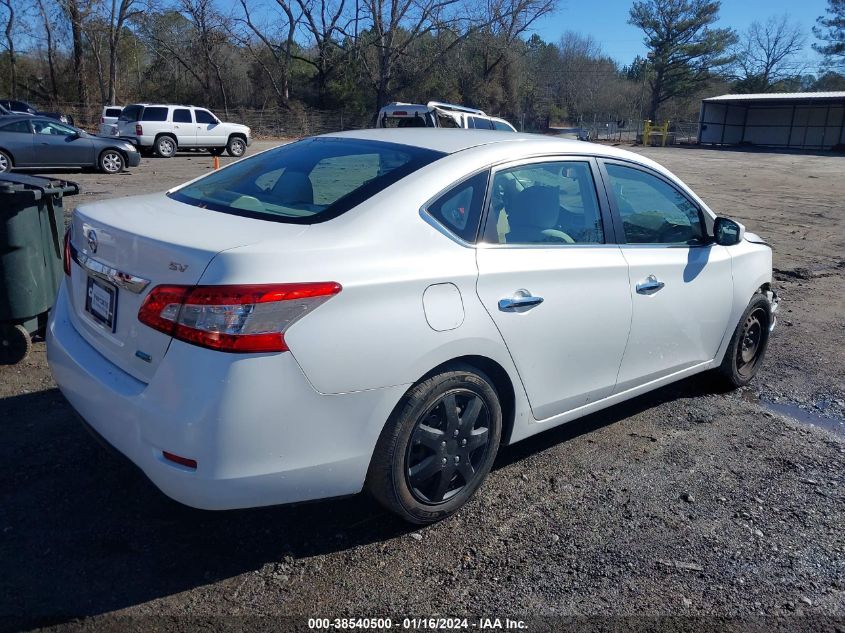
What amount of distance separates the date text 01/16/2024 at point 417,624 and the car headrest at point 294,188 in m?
1.69

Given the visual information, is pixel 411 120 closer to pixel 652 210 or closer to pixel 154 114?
pixel 154 114

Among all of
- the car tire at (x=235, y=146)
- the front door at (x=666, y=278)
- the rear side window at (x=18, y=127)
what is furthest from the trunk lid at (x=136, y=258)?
the car tire at (x=235, y=146)

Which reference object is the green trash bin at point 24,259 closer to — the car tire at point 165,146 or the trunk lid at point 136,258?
the trunk lid at point 136,258

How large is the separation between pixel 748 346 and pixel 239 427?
3.92 meters

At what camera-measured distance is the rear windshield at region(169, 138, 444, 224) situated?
3.11 m

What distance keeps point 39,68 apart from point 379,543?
54.6 meters

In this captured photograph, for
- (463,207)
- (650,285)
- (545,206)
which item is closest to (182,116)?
(545,206)

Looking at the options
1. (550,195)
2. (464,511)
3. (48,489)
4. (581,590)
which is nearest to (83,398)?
(48,489)

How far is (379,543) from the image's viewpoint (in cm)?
314

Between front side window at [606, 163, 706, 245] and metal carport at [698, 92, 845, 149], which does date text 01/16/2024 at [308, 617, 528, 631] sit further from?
metal carport at [698, 92, 845, 149]

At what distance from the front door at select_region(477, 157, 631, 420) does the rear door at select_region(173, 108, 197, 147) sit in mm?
24977

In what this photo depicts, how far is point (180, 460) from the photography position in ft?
8.39

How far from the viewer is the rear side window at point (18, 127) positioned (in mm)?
17094

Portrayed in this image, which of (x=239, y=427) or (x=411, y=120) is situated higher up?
(x=411, y=120)
